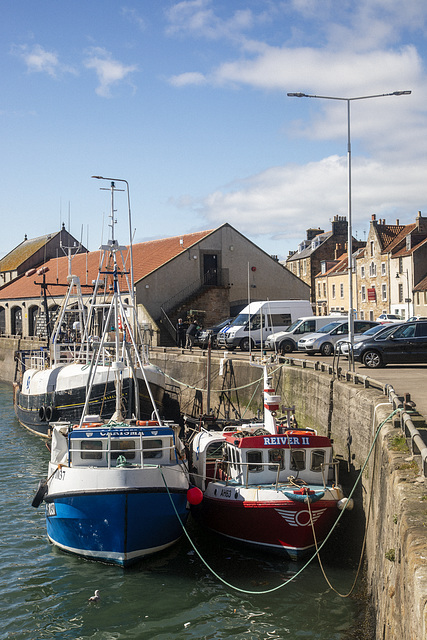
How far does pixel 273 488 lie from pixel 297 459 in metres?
0.88

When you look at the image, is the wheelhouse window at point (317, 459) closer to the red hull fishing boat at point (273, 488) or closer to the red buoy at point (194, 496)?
the red hull fishing boat at point (273, 488)

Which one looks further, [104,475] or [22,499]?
[22,499]

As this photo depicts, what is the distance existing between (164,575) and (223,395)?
41.1 ft

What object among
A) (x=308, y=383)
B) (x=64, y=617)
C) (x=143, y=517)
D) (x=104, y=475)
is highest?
(x=308, y=383)

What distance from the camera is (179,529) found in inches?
517

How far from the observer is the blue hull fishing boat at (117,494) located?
12.0 m

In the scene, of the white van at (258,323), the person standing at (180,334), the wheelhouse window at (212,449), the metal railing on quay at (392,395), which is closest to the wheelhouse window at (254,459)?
the wheelhouse window at (212,449)

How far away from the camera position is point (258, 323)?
30734mm

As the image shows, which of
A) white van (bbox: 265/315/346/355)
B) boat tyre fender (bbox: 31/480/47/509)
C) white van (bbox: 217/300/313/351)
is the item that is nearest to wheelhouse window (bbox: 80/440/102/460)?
boat tyre fender (bbox: 31/480/47/509)

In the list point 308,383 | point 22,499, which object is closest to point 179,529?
point 22,499

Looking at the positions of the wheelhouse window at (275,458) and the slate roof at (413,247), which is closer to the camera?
the wheelhouse window at (275,458)

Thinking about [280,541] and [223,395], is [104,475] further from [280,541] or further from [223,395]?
[223,395]

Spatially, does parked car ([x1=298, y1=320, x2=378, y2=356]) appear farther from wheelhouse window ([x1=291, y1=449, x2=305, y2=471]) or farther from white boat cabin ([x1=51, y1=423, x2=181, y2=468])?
white boat cabin ([x1=51, y1=423, x2=181, y2=468])

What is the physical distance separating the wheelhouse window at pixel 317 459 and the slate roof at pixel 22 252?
50778 millimetres
